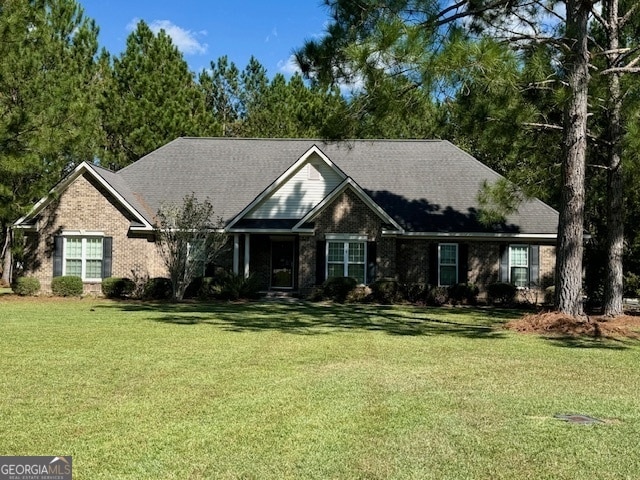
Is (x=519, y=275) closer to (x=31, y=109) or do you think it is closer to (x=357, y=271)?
(x=357, y=271)

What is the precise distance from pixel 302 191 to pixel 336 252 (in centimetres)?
297

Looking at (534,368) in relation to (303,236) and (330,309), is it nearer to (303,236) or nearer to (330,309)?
(330,309)

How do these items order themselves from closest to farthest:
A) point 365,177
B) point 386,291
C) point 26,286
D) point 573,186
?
1. point 573,186
2. point 386,291
3. point 26,286
4. point 365,177

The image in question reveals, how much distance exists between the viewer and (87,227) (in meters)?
23.3

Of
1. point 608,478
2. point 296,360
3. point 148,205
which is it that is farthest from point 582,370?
point 148,205

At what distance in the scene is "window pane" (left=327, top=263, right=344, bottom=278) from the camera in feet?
75.4

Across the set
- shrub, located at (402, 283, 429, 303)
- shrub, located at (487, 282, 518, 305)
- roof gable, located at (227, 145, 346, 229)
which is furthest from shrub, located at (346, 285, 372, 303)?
shrub, located at (487, 282, 518, 305)

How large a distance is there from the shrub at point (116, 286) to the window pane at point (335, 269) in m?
7.00

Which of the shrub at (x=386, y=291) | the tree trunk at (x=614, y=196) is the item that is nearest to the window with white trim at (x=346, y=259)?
the shrub at (x=386, y=291)

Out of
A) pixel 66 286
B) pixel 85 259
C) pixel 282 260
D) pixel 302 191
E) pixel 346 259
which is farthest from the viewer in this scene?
pixel 282 260

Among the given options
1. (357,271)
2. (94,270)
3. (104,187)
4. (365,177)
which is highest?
(365,177)

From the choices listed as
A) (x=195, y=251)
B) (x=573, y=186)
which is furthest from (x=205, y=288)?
(x=573, y=186)

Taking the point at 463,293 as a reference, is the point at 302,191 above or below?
above

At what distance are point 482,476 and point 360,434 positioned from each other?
1296 millimetres
